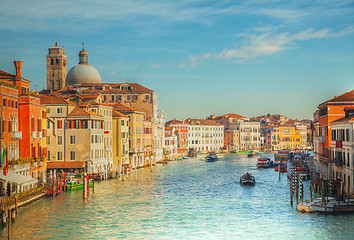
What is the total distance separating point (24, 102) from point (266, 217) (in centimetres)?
1527

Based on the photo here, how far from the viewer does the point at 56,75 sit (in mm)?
75000

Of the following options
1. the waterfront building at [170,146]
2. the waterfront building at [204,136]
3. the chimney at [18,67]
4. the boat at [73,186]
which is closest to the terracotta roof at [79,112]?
the boat at [73,186]

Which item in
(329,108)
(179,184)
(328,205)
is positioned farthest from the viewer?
(179,184)

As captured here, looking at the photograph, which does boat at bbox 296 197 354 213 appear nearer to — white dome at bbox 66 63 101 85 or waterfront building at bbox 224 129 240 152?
white dome at bbox 66 63 101 85

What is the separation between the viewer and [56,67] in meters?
74.9

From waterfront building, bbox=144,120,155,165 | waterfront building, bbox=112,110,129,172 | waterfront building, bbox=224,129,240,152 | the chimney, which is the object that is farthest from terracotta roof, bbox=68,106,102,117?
waterfront building, bbox=224,129,240,152

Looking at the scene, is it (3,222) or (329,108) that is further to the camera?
(329,108)

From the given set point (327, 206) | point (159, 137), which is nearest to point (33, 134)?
point (327, 206)

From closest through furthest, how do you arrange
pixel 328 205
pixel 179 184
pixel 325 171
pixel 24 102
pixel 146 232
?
pixel 146 232
pixel 328 205
pixel 24 102
pixel 325 171
pixel 179 184

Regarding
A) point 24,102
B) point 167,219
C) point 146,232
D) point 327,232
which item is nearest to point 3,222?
point 146,232

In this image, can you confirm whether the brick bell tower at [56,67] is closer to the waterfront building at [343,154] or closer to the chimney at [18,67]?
the chimney at [18,67]

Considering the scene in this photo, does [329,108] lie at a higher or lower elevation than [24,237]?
higher

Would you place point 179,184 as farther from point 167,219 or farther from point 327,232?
point 327,232

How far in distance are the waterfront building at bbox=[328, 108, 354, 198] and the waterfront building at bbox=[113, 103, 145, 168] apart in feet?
93.3
